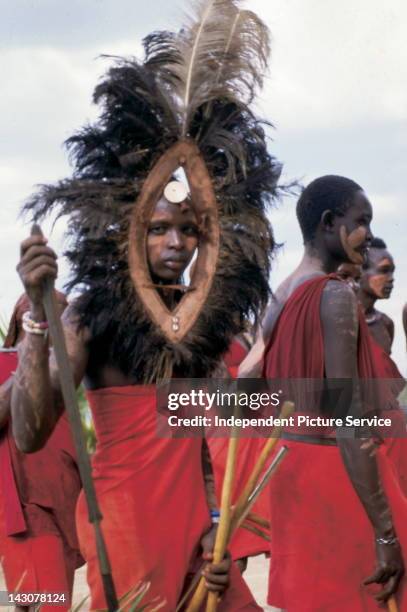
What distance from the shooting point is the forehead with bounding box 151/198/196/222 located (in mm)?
4695

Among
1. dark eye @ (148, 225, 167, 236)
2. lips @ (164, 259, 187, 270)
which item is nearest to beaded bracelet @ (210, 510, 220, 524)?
lips @ (164, 259, 187, 270)

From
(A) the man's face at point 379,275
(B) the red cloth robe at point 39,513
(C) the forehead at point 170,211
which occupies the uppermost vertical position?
(A) the man's face at point 379,275

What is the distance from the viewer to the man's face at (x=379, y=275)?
9367mm

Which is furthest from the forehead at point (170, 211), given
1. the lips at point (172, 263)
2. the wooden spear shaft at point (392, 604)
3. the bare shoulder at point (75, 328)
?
the wooden spear shaft at point (392, 604)

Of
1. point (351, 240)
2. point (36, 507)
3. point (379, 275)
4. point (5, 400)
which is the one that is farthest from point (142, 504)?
point (379, 275)

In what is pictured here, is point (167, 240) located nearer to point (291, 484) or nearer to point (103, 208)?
point (103, 208)

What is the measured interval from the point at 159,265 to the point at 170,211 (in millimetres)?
172

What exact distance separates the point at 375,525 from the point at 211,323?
0.88m

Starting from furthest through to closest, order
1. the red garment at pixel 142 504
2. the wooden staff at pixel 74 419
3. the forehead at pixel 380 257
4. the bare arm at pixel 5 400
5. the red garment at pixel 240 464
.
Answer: the forehead at pixel 380 257 < the red garment at pixel 240 464 < the bare arm at pixel 5 400 < the red garment at pixel 142 504 < the wooden staff at pixel 74 419

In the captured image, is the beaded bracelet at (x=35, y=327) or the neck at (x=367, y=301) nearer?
the beaded bracelet at (x=35, y=327)

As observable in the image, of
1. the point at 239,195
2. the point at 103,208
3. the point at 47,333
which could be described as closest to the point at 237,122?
the point at 239,195

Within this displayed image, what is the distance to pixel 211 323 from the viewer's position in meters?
4.79

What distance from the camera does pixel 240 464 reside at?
8391mm

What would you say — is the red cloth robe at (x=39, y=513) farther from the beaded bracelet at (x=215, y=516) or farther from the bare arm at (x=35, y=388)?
the bare arm at (x=35, y=388)
